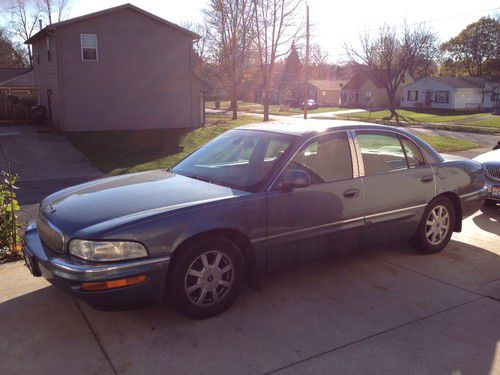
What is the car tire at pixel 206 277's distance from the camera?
3531 mm

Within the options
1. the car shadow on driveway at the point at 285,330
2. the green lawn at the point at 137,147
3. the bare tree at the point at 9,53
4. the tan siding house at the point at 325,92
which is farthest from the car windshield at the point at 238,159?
the tan siding house at the point at 325,92

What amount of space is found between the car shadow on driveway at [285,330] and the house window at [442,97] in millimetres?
56900

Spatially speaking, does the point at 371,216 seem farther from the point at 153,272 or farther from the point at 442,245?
the point at 153,272

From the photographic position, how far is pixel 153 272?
3.36m

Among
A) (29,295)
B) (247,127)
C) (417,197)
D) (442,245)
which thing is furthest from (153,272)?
(442,245)

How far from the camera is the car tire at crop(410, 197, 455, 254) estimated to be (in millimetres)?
5232

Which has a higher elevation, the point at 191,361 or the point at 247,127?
the point at 247,127

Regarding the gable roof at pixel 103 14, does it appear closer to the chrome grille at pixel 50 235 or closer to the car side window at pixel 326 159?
the chrome grille at pixel 50 235

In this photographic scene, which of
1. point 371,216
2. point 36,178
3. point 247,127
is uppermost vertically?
point 247,127

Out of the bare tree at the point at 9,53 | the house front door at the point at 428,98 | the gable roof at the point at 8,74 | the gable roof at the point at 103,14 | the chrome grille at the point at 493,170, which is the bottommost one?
the chrome grille at the point at 493,170

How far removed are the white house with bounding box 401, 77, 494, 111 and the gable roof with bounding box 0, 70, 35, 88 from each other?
151 ft

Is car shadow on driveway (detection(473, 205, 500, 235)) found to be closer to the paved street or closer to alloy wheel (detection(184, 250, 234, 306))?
the paved street

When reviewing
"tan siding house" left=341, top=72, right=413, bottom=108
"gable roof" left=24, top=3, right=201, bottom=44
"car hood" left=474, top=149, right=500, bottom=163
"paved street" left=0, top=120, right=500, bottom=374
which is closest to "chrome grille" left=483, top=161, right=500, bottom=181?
"car hood" left=474, top=149, right=500, bottom=163

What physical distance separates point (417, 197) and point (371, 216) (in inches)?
29.4
